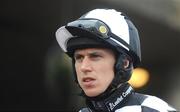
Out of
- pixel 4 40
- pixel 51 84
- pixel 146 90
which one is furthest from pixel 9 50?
pixel 146 90

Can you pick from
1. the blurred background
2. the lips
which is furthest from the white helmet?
the blurred background

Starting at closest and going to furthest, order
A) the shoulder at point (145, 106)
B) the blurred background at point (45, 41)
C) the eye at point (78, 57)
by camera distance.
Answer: the shoulder at point (145, 106) → the eye at point (78, 57) → the blurred background at point (45, 41)

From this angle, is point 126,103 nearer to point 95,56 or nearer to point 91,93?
point 91,93

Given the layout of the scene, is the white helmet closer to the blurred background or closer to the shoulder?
the shoulder

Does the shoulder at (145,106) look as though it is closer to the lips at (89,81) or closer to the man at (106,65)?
the man at (106,65)

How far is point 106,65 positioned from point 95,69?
9 centimetres

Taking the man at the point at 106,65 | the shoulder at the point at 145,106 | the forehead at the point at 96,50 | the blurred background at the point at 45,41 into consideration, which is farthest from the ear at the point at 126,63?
the blurred background at the point at 45,41

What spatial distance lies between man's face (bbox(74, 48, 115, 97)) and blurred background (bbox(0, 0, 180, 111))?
10.5m

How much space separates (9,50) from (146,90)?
8.10 metres

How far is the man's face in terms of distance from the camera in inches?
169

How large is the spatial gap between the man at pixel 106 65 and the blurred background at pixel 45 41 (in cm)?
1039

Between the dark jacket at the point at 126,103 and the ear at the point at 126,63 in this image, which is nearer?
the dark jacket at the point at 126,103

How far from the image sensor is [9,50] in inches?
687

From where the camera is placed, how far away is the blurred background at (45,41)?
51.5 feet
